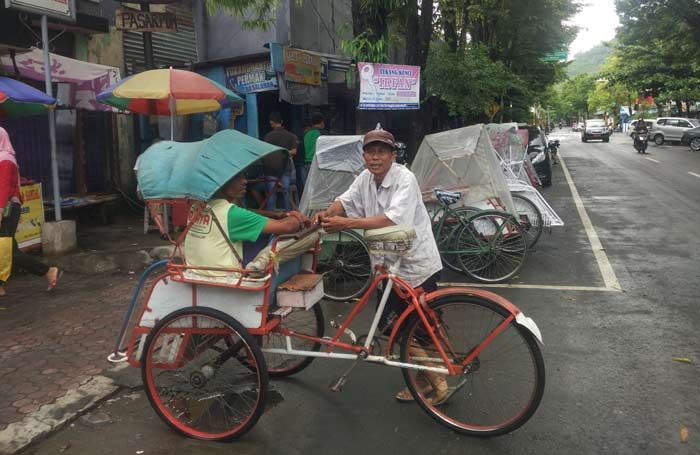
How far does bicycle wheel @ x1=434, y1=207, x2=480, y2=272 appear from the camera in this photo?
6.40 m

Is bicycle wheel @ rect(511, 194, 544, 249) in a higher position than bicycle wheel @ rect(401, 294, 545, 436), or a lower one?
higher

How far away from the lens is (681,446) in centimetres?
303

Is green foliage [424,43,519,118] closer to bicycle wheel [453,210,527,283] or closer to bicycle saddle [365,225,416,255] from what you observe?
bicycle wheel [453,210,527,283]

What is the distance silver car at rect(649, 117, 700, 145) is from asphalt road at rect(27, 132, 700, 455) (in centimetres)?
3145

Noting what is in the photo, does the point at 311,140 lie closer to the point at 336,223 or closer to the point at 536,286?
the point at 536,286

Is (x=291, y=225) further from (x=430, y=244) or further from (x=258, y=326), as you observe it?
(x=430, y=244)

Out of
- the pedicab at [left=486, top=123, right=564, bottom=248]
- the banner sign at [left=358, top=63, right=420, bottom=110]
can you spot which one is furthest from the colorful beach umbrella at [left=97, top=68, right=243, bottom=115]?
the pedicab at [left=486, top=123, right=564, bottom=248]

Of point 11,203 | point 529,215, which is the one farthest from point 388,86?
point 11,203

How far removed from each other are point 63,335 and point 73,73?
543cm

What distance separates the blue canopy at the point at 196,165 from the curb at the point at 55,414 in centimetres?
149

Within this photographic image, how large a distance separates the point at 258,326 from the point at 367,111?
6.50 metres

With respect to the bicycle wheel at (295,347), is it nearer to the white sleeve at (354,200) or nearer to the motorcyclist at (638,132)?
the white sleeve at (354,200)

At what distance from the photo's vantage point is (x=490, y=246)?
20.9ft

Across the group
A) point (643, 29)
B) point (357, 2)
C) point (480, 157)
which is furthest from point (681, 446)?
point (643, 29)
